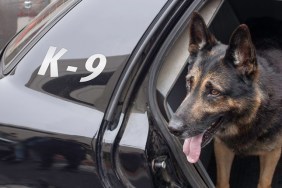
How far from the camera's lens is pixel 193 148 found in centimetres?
206

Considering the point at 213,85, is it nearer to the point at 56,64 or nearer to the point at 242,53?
the point at 242,53

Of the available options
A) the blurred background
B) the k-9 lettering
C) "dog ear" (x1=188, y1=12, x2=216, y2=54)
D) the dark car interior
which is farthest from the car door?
the blurred background

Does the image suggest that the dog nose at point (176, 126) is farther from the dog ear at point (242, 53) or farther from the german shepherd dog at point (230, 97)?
the dog ear at point (242, 53)

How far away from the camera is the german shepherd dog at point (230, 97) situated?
83.0 inches

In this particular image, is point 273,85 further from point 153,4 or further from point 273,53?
point 153,4

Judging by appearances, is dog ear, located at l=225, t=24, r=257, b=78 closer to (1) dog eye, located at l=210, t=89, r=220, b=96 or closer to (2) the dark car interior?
(1) dog eye, located at l=210, t=89, r=220, b=96

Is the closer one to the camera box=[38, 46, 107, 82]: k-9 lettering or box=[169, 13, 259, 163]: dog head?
box=[38, 46, 107, 82]: k-9 lettering

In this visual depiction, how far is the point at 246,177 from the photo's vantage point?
311 cm

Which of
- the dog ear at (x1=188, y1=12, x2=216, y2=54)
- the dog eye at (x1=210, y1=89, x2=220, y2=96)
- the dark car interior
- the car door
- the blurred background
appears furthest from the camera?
the blurred background

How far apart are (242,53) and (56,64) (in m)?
0.83

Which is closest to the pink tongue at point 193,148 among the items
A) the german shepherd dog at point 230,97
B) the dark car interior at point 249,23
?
the german shepherd dog at point 230,97

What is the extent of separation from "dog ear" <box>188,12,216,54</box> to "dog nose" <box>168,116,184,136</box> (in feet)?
1.29

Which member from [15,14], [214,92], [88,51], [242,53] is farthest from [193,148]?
[15,14]

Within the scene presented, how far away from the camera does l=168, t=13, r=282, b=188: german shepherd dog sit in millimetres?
2107
